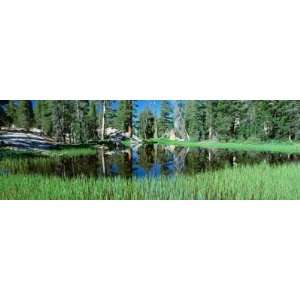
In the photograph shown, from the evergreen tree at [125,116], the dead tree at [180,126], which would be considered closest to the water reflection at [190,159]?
the dead tree at [180,126]

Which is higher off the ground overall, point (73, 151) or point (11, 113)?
point (11, 113)

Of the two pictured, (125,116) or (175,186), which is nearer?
(175,186)

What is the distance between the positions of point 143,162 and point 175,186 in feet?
1.58

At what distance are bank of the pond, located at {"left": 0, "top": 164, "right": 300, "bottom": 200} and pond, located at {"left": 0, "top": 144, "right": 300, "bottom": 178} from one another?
0.24ft

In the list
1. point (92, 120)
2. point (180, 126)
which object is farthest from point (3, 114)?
point (180, 126)

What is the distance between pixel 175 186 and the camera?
19.8 ft

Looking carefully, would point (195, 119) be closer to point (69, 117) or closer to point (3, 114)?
point (69, 117)

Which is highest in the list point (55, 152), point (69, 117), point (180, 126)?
point (69, 117)

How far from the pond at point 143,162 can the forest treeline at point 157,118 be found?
0.20 metres

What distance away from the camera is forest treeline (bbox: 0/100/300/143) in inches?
239

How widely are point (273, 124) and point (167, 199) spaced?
1.56m

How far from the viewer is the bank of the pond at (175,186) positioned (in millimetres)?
6008
